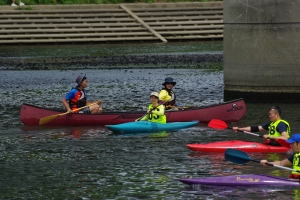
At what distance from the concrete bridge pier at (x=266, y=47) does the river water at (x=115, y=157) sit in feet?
2.54

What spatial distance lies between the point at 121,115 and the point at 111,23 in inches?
1211

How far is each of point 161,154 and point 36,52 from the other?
101 feet

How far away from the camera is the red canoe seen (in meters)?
23.1

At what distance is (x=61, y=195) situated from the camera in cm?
1498

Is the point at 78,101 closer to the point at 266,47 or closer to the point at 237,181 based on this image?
the point at 266,47

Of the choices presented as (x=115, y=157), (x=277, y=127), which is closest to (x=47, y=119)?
(x=115, y=157)

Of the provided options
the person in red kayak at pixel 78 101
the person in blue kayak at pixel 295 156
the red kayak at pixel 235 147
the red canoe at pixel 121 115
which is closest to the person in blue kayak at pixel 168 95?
the red canoe at pixel 121 115

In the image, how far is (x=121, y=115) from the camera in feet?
75.8

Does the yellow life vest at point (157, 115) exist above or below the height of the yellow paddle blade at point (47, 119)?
above

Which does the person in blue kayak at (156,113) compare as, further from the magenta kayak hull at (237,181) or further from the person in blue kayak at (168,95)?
the magenta kayak hull at (237,181)

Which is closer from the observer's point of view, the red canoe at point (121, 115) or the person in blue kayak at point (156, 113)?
the person in blue kayak at point (156, 113)

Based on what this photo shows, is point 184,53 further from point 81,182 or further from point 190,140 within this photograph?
point 81,182

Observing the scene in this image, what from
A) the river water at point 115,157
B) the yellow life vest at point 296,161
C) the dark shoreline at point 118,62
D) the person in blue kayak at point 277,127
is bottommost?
the river water at point 115,157

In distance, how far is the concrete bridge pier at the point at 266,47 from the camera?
2627 centimetres
